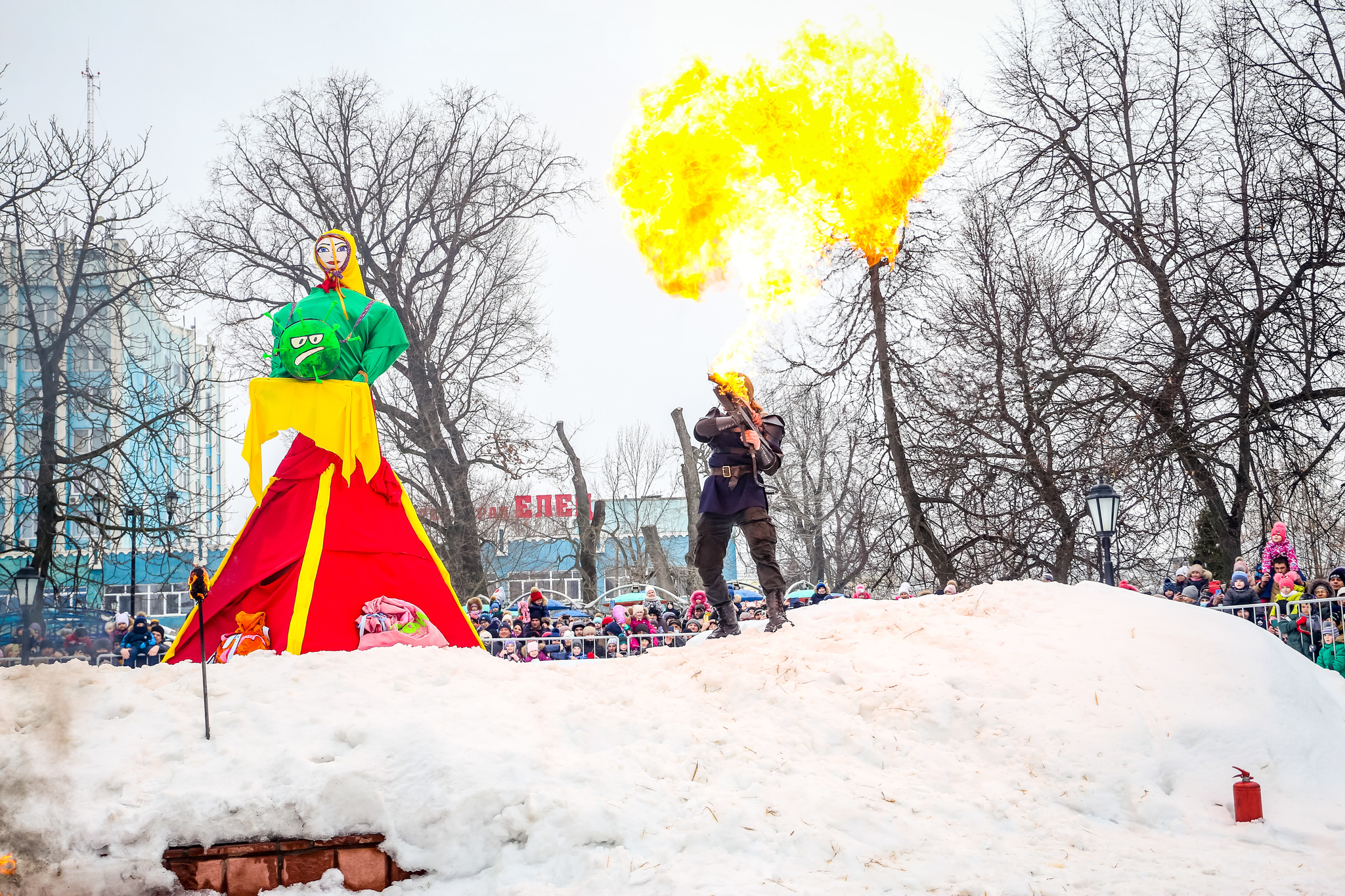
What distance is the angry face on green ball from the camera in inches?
273

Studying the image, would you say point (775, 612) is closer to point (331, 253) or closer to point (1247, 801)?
point (1247, 801)

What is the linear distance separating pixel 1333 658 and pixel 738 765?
6.97m

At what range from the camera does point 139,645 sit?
36.0ft

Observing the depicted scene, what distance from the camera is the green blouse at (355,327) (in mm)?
7215


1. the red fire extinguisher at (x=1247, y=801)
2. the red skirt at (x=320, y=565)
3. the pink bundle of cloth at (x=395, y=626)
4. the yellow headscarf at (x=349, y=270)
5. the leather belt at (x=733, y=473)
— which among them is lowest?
A: the red fire extinguisher at (x=1247, y=801)

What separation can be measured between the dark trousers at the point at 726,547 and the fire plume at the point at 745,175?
1252 mm

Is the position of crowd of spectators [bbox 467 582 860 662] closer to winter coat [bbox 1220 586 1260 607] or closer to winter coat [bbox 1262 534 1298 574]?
winter coat [bbox 1220 586 1260 607]

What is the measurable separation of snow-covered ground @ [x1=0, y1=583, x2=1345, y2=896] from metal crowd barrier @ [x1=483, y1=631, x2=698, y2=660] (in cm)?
526

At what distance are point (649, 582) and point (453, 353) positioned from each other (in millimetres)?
13744

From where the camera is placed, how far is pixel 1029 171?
59.4 ft

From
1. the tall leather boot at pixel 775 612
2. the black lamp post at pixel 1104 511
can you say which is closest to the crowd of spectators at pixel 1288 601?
the black lamp post at pixel 1104 511

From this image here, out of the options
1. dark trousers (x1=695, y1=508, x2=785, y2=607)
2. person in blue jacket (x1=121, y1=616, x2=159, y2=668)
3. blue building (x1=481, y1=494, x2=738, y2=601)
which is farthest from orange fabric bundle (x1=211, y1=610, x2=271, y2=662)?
blue building (x1=481, y1=494, x2=738, y2=601)

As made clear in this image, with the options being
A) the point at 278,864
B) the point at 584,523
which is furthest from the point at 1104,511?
the point at 584,523

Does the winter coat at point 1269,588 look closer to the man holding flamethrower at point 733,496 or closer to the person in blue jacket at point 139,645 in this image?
the man holding flamethrower at point 733,496
